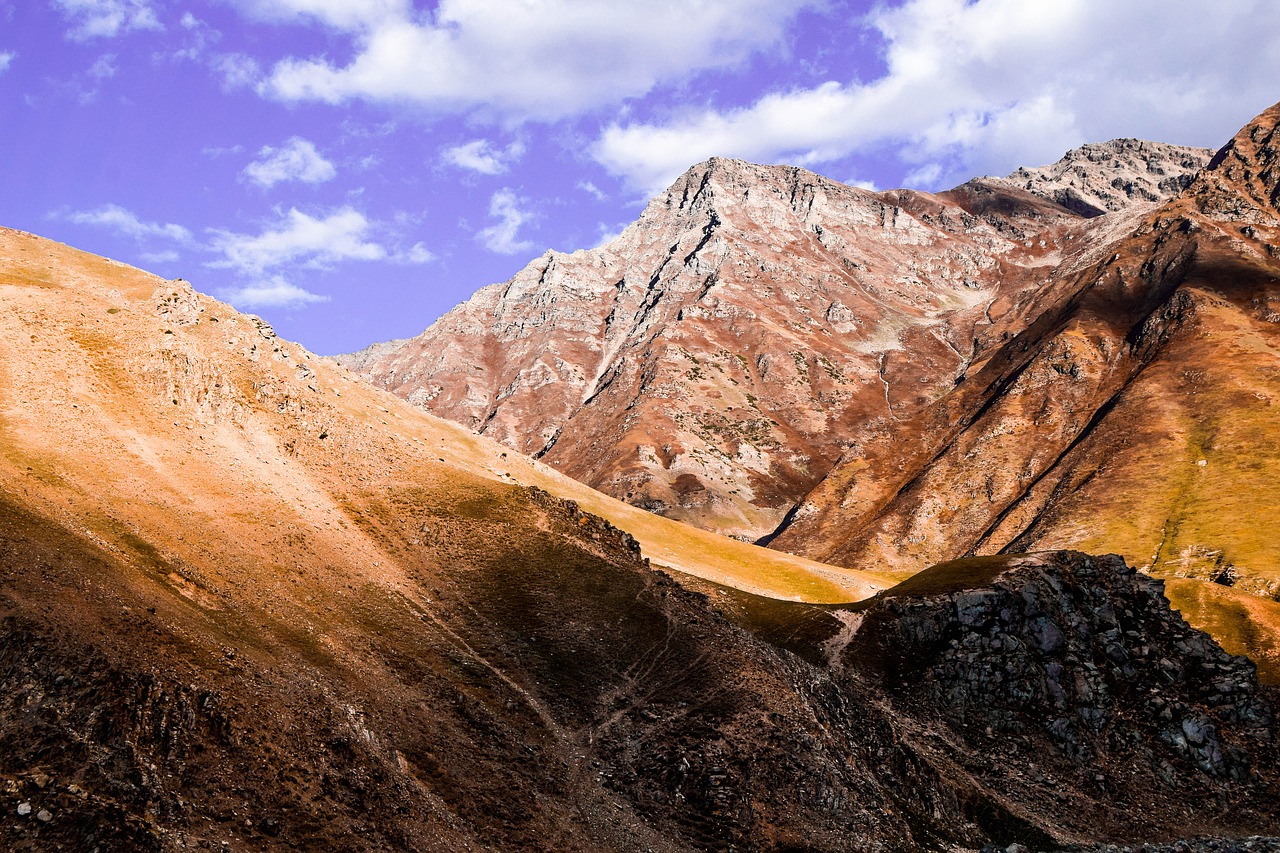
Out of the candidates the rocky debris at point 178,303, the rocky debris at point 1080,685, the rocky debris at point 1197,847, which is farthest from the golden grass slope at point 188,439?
the rocky debris at point 1197,847

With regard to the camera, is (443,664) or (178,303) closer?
(443,664)

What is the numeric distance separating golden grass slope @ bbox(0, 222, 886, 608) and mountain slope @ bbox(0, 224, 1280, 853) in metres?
0.30

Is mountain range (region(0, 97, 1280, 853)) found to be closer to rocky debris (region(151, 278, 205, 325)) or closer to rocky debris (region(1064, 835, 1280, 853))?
rocky debris (region(151, 278, 205, 325))

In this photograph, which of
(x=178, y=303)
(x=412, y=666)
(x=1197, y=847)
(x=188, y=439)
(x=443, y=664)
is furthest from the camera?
(x=178, y=303)

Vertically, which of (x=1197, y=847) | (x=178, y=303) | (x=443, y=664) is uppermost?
(x=178, y=303)

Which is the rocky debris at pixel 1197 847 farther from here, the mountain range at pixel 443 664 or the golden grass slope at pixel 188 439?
the golden grass slope at pixel 188 439

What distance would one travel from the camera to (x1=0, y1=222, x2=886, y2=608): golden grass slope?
4922cm

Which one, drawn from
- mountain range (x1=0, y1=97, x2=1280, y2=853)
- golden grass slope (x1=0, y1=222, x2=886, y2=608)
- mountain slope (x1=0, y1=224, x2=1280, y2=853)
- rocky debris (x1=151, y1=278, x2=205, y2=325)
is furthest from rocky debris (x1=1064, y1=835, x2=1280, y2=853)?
rocky debris (x1=151, y1=278, x2=205, y2=325)

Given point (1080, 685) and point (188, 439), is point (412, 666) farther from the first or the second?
point (1080, 685)

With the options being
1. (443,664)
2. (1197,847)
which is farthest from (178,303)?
(1197,847)

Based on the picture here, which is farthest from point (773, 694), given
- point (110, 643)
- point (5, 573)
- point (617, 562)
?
point (5, 573)

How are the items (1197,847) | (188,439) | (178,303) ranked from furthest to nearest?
(178,303), (188,439), (1197,847)

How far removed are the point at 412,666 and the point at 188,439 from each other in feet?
98.3

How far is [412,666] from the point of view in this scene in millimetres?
47625
